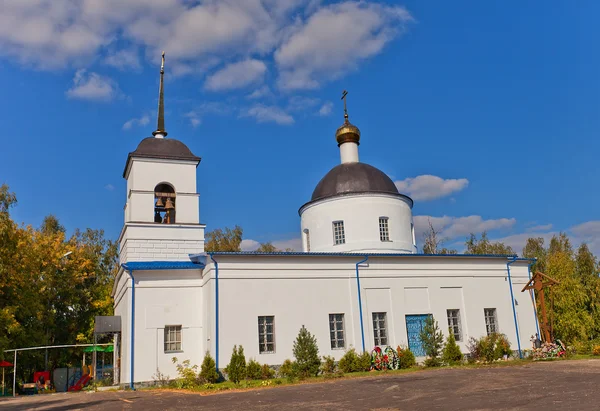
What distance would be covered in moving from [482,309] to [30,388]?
21.2 meters

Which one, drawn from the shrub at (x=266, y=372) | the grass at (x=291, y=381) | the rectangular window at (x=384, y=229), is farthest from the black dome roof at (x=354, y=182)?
the shrub at (x=266, y=372)

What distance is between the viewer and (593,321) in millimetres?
26156

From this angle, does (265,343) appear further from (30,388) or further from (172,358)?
(30,388)

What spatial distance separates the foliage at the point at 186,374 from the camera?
1714cm

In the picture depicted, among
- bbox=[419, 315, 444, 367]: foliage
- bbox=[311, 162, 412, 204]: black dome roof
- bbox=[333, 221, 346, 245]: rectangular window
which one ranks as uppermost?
bbox=[311, 162, 412, 204]: black dome roof

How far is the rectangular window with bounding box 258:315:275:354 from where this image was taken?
1936 cm

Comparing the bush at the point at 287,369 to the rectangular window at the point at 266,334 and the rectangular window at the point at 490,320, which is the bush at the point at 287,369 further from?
the rectangular window at the point at 490,320

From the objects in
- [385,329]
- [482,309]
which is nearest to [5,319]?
[385,329]

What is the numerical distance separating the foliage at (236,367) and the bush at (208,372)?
443 mm

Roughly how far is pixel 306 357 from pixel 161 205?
8.59 meters

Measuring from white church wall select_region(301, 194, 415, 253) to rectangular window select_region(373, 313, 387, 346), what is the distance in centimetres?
383

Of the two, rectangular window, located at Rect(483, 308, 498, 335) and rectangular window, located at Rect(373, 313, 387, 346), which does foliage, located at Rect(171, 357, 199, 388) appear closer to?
rectangular window, located at Rect(373, 313, 387, 346)

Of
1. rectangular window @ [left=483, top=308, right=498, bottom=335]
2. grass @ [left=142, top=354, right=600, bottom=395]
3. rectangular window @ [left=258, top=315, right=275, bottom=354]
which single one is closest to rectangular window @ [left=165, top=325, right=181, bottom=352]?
grass @ [left=142, top=354, right=600, bottom=395]

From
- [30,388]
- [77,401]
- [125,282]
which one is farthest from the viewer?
[30,388]
